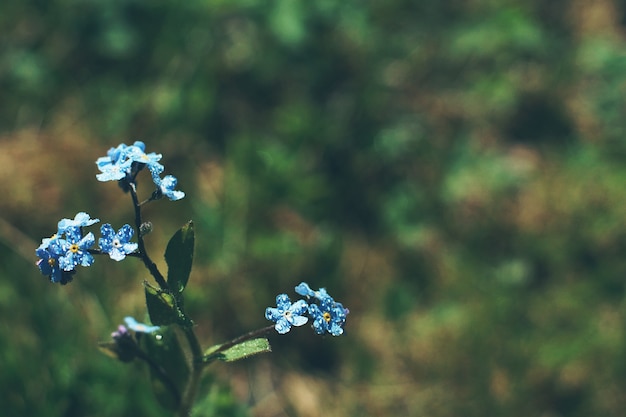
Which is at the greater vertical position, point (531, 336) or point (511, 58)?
point (511, 58)

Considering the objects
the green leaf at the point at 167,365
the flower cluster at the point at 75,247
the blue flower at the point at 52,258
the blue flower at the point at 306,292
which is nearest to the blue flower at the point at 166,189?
the flower cluster at the point at 75,247

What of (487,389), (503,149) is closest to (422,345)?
(487,389)

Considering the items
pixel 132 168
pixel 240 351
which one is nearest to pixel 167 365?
pixel 240 351

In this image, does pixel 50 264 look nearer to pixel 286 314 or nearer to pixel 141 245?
pixel 141 245

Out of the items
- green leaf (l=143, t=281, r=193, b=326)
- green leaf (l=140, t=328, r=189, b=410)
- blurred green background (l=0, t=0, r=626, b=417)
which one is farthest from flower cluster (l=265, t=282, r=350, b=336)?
blurred green background (l=0, t=0, r=626, b=417)

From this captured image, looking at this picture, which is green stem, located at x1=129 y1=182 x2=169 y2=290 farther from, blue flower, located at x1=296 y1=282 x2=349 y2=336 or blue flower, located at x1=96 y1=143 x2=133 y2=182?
blue flower, located at x1=296 y1=282 x2=349 y2=336

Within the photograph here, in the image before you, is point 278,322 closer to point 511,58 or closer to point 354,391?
point 354,391

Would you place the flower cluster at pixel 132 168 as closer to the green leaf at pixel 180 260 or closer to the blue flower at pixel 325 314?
the green leaf at pixel 180 260
